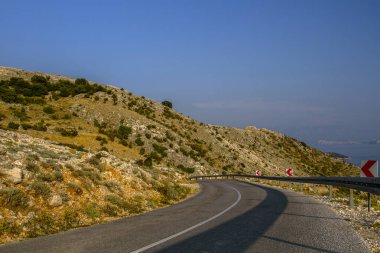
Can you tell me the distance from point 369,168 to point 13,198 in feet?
42.0

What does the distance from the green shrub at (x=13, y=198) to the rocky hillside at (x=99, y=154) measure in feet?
0.10

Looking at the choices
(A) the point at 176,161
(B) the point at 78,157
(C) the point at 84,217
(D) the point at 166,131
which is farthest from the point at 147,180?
(D) the point at 166,131

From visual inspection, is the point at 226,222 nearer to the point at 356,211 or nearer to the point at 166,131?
the point at 356,211

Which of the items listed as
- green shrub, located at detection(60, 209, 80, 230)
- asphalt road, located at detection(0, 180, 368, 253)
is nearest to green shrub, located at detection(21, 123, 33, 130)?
green shrub, located at detection(60, 209, 80, 230)

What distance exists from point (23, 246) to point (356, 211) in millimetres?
11827

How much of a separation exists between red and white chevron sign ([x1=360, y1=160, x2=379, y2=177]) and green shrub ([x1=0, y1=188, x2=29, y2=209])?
12382 millimetres

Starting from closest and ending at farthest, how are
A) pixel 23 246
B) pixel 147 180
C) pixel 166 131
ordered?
pixel 23 246
pixel 147 180
pixel 166 131

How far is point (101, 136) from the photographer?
175ft

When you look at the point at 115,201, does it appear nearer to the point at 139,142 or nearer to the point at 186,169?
the point at 186,169

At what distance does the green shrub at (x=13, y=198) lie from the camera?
1210cm

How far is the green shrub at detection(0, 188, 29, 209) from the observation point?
1210 cm

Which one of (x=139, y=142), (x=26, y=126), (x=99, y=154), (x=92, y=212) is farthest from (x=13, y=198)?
(x=139, y=142)

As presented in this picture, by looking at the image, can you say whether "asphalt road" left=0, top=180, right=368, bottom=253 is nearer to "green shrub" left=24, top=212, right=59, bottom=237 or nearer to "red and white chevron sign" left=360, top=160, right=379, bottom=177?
"green shrub" left=24, top=212, right=59, bottom=237

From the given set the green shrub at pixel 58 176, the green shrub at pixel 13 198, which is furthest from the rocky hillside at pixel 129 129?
the green shrub at pixel 13 198
